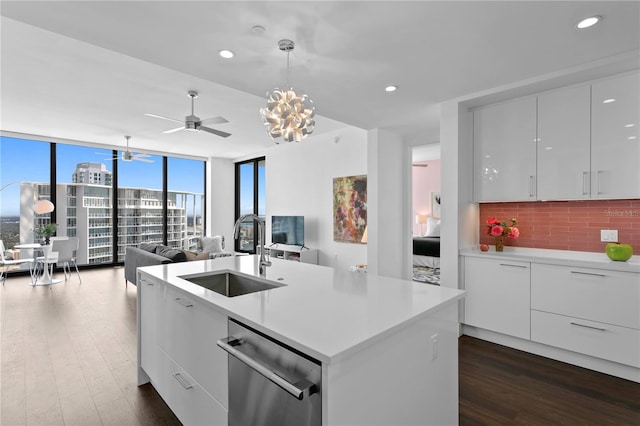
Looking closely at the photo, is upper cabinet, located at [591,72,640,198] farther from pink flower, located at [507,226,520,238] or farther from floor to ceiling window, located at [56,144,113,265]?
floor to ceiling window, located at [56,144,113,265]

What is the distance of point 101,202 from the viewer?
719 cm

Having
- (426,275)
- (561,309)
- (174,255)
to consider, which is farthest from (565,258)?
(174,255)

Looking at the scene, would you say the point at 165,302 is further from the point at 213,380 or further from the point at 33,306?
the point at 33,306

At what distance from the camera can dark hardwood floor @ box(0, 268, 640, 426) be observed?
78.8 inches

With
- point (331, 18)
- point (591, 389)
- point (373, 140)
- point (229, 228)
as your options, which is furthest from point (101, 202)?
point (591, 389)

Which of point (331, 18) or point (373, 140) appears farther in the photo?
point (373, 140)

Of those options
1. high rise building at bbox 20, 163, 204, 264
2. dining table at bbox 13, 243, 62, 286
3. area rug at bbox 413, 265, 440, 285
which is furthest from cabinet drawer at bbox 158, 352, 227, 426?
high rise building at bbox 20, 163, 204, 264

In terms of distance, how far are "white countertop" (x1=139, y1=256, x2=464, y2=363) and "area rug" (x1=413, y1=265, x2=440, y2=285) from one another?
4.12 meters

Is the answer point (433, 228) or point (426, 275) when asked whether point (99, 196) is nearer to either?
point (426, 275)

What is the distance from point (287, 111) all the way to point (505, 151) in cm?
227

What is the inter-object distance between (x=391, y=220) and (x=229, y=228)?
541 cm

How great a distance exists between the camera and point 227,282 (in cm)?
230

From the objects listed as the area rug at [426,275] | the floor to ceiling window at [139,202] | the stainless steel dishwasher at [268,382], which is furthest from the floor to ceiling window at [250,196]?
the stainless steel dishwasher at [268,382]

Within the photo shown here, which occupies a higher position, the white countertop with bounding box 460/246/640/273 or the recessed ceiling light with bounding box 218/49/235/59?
the recessed ceiling light with bounding box 218/49/235/59
